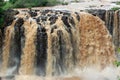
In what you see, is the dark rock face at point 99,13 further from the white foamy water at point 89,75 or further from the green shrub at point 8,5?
the green shrub at point 8,5

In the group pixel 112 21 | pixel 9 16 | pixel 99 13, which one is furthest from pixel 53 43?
pixel 112 21

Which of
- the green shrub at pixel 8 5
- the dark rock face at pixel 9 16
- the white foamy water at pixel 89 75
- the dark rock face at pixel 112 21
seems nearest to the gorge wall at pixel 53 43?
the dark rock face at pixel 9 16

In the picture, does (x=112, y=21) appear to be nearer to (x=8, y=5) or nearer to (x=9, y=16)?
(x=9, y=16)

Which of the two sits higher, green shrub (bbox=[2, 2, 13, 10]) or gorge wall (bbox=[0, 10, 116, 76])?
green shrub (bbox=[2, 2, 13, 10])

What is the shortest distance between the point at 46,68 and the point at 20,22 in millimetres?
2508

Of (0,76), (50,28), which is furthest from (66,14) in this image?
(0,76)

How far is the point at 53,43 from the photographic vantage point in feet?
65.0

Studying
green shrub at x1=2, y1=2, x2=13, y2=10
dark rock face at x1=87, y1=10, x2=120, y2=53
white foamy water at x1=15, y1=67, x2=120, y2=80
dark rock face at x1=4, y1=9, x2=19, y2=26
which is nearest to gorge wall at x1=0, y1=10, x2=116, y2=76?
dark rock face at x1=4, y1=9, x2=19, y2=26

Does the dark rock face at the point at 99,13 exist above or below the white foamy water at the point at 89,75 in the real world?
above

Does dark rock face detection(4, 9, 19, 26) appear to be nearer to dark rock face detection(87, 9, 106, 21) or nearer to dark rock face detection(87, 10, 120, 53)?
dark rock face detection(87, 9, 106, 21)

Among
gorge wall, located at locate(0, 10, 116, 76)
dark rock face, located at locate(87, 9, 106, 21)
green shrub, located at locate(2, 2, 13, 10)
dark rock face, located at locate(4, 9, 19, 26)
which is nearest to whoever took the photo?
gorge wall, located at locate(0, 10, 116, 76)

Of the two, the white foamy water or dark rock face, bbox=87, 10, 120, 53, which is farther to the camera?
dark rock face, bbox=87, 10, 120, 53

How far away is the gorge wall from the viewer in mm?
19844

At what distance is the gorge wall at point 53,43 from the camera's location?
19.8 metres
